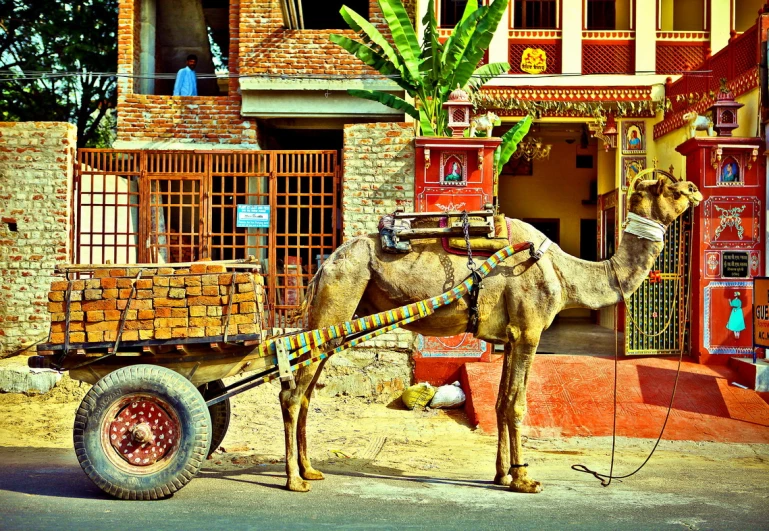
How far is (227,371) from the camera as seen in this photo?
236 inches

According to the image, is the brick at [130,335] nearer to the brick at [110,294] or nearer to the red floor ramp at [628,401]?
the brick at [110,294]

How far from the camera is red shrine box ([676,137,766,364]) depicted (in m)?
10.6

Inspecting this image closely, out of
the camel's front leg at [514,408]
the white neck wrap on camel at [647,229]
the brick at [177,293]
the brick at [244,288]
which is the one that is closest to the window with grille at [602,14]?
the white neck wrap on camel at [647,229]

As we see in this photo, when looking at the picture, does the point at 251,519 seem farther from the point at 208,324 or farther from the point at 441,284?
the point at 441,284

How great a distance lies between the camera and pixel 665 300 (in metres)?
11.1

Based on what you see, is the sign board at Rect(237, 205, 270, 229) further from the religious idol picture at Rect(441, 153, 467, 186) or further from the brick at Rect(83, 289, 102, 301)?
the brick at Rect(83, 289, 102, 301)

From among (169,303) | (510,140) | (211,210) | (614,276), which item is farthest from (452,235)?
(510,140)

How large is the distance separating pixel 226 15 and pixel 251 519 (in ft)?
46.5

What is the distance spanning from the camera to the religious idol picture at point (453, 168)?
10.4 m

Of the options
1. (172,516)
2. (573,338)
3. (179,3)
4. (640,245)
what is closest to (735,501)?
(640,245)

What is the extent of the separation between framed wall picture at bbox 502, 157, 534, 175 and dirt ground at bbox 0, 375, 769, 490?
406 inches

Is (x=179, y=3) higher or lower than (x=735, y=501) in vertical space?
higher

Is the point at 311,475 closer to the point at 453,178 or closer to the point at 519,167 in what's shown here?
the point at 453,178

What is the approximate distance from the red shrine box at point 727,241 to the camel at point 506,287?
14.7 ft
